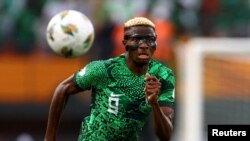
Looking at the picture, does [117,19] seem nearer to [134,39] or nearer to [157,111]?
[134,39]

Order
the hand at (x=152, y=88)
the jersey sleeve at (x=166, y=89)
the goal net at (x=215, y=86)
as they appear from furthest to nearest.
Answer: the goal net at (x=215, y=86) < the jersey sleeve at (x=166, y=89) < the hand at (x=152, y=88)

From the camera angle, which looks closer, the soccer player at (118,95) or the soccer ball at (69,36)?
the soccer player at (118,95)

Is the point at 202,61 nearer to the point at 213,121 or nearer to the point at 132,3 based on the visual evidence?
the point at 213,121

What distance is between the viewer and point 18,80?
1669 centimetres

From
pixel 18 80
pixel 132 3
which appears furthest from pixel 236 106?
pixel 18 80

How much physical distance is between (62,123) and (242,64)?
4.48 metres

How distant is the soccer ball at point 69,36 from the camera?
905 cm

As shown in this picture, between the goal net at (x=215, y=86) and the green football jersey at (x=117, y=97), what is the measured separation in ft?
16.7

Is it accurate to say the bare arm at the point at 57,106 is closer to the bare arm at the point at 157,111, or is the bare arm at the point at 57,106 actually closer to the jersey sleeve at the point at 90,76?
the jersey sleeve at the point at 90,76

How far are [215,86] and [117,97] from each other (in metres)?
5.80

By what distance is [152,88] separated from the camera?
7.12 metres

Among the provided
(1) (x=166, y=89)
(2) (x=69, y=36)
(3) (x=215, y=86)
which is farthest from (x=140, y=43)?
(3) (x=215, y=86)

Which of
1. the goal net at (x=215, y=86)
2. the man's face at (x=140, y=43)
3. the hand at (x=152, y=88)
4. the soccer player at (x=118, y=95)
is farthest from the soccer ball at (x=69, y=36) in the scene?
the goal net at (x=215, y=86)

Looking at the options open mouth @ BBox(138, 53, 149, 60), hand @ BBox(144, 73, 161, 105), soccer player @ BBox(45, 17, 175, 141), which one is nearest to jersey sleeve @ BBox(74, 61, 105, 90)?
soccer player @ BBox(45, 17, 175, 141)
